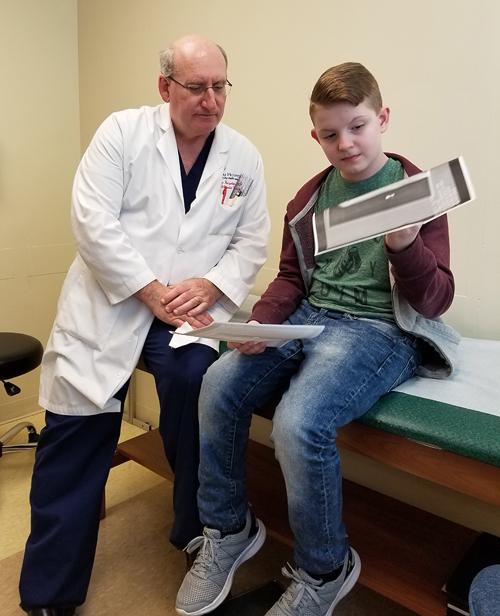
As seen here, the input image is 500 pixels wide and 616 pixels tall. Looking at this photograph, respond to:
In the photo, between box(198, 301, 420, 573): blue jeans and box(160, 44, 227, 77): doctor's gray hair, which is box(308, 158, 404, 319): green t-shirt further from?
box(160, 44, 227, 77): doctor's gray hair

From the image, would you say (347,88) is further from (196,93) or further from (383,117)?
(196,93)

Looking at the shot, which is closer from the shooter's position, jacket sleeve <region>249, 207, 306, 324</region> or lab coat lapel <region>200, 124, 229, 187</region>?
jacket sleeve <region>249, 207, 306, 324</region>

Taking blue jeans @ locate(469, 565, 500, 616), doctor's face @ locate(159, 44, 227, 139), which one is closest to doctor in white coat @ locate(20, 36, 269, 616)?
doctor's face @ locate(159, 44, 227, 139)

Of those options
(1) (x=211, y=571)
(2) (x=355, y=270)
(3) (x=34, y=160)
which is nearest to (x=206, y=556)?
(1) (x=211, y=571)

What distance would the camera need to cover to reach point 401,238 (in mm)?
1034

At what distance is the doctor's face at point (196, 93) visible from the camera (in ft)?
4.84

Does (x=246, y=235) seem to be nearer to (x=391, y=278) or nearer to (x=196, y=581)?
(x=391, y=278)

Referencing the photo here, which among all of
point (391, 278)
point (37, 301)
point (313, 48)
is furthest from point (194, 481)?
point (37, 301)

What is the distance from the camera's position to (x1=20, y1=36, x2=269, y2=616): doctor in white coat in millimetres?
1404

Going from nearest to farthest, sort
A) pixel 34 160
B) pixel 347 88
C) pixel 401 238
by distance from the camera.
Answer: pixel 401 238 < pixel 347 88 < pixel 34 160

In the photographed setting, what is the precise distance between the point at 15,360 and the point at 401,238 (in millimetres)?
1481

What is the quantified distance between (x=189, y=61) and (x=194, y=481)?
3.57 ft

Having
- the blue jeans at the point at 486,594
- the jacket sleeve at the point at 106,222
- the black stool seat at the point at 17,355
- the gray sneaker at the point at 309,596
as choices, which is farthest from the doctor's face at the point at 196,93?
the blue jeans at the point at 486,594

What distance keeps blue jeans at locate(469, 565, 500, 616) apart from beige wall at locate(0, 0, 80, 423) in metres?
2.27
